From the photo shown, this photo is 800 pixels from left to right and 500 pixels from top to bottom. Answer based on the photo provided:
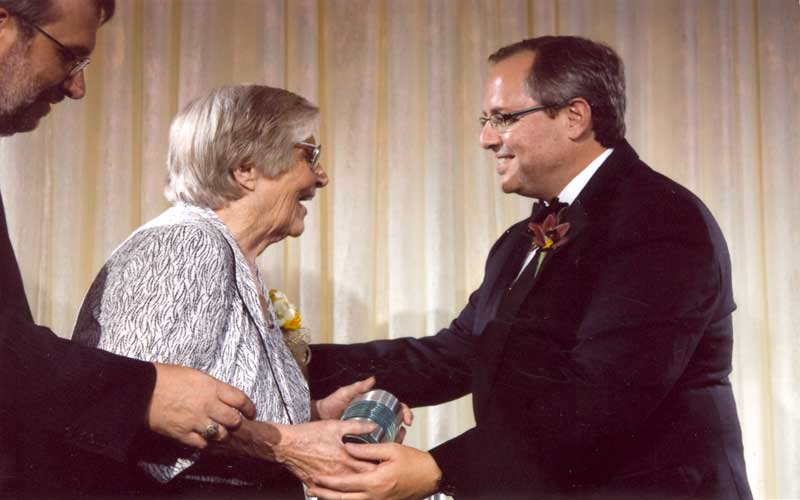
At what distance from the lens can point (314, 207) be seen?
12.1 feet

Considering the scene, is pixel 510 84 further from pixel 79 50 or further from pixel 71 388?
Answer: pixel 71 388

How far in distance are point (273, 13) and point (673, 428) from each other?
8.26 ft

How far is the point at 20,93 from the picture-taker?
168cm

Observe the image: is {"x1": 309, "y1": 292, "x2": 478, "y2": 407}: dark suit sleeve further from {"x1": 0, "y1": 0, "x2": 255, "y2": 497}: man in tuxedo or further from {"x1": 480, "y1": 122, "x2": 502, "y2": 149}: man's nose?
{"x1": 0, "y1": 0, "x2": 255, "y2": 497}: man in tuxedo

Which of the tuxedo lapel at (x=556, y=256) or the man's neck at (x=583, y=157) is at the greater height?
the man's neck at (x=583, y=157)

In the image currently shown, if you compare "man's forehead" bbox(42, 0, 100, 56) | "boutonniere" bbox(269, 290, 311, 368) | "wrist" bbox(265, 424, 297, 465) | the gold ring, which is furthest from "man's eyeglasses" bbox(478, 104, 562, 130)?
the gold ring

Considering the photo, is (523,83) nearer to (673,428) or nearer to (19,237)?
(673,428)

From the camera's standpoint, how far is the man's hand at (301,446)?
195 cm

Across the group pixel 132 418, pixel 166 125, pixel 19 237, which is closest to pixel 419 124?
pixel 166 125

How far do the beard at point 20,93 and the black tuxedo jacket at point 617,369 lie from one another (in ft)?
3.87

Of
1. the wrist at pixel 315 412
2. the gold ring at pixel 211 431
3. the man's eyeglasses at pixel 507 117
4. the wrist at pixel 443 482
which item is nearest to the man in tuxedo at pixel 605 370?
the wrist at pixel 443 482

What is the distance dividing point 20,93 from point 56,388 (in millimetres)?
578

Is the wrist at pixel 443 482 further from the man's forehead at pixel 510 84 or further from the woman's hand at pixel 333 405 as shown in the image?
the man's forehead at pixel 510 84

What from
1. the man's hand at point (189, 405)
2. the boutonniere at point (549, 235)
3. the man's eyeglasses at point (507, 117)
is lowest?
the man's hand at point (189, 405)
